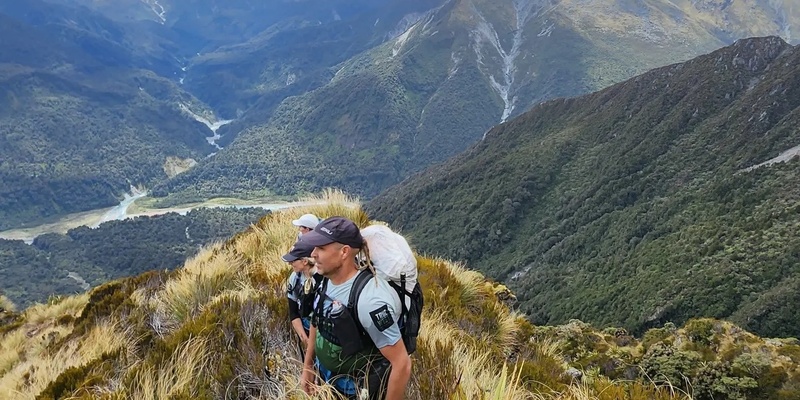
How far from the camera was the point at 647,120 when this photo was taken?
109562 mm

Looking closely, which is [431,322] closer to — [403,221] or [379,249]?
[379,249]

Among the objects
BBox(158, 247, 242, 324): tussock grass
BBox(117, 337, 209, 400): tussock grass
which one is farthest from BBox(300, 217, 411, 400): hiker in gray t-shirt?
BBox(158, 247, 242, 324): tussock grass

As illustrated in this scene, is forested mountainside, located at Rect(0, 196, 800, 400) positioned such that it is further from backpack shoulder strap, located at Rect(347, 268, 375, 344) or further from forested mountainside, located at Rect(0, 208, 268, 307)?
forested mountainside, located at Rect(0, 208, 268, 307)

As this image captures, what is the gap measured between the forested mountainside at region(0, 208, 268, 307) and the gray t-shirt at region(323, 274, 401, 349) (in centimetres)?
11968

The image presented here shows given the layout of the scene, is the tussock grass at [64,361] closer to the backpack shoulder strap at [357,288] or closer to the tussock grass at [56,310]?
the backpack shoulder strap at [357,288]

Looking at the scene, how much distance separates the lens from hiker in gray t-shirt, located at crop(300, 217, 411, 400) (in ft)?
9.10

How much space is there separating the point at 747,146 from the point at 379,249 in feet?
325

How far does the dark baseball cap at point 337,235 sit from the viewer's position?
300 centimetres

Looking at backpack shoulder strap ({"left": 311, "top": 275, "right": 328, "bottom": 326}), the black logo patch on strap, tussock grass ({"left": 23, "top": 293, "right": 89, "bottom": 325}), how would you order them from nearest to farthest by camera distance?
the black logo patch on strap → backpack shoulder strap ({"left": 311, "top": 275, "right": 328, "bottom": 326}) → tussock grass ({"left": 23, "top": 293, "right": 89, "bottom": 325})

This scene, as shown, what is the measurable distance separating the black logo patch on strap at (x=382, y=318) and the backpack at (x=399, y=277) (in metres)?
0.16

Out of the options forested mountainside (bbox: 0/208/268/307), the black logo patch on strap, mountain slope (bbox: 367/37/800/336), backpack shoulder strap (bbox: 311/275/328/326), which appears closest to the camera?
the black logo patch on strap

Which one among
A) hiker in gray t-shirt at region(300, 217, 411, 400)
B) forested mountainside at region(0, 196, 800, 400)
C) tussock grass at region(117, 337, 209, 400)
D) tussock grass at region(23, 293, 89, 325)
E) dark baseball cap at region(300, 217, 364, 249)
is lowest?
tussock grass at region(23, 293, 89, 325)

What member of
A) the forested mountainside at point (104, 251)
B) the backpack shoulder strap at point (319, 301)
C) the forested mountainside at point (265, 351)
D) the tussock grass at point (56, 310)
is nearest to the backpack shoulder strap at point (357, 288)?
the backpack shoulder strap at point (319, 301)

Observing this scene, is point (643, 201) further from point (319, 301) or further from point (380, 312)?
point (380, 312)
